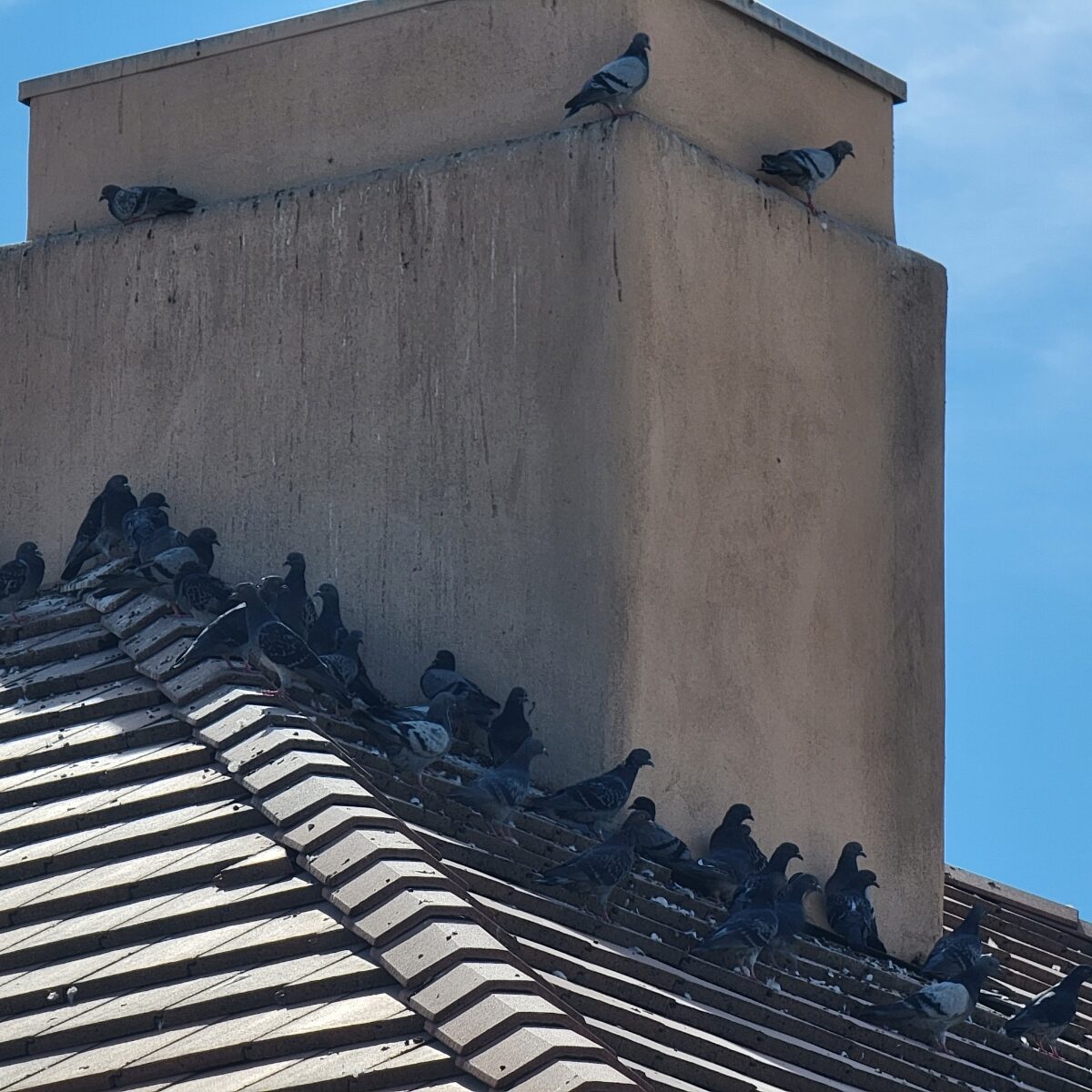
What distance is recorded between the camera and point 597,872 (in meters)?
→ 8.76

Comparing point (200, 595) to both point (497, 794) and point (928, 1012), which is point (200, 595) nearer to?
point (497, 794)

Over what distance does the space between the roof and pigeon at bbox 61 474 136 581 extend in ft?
2.59

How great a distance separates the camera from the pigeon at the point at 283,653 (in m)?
9.52

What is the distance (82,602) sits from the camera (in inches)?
431

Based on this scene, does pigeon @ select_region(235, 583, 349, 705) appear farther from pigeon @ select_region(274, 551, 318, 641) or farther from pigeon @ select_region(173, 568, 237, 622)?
pigeon @ select_region(173, 568, 237, 622)

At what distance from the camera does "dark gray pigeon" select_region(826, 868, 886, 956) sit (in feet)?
35.3

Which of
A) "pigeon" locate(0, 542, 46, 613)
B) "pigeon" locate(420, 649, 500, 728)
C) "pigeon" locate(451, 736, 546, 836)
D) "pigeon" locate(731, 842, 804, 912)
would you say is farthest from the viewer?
"pigeon" locate(0, 542, 46, 613)

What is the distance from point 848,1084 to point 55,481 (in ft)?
18.0

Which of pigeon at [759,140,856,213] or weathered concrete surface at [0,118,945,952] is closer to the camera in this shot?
weathered concrete surface at [0,118,945,952]

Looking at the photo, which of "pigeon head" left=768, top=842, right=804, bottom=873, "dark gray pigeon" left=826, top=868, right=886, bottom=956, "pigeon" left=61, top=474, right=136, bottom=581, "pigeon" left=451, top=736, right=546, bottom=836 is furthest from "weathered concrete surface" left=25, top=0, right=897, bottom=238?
"dark gray pigeon" left=826, top=868, right=886, bottom=956

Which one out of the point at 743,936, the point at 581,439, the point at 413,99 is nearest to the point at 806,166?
the point at 413,99

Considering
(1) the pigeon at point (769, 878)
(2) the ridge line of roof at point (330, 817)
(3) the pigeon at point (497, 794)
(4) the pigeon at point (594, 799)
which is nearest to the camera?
(2) the ridge line of roof at point (330, 817)

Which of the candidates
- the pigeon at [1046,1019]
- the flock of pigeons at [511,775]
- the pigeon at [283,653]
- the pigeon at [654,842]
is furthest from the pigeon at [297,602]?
the pigeon at [1046,1019]

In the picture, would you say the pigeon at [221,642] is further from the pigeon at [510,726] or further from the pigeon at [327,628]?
the pigeon at [510,726]
